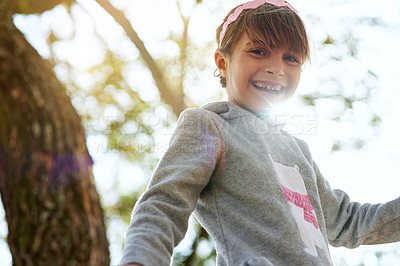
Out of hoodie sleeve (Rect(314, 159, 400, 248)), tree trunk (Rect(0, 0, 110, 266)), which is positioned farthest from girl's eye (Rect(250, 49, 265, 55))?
tree trunk (Rect(0, 0, 110, 266))

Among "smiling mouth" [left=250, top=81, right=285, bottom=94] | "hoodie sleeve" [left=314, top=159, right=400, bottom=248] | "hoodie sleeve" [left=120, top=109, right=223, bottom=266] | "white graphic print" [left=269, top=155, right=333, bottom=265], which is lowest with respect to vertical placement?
"hoodie sleeve" [left=314, top=159, right=400, bottom=248]

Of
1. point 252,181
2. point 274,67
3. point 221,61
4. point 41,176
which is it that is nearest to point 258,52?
point 274,67

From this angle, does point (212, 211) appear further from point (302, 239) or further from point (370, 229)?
point (370, 229)

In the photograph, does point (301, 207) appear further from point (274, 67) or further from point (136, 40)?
point (136, 40)

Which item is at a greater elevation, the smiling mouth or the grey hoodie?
the smiling mouth

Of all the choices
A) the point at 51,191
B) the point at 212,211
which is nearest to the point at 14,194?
the point at 51,191

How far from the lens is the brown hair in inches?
64.9

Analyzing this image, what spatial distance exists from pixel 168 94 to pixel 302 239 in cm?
306

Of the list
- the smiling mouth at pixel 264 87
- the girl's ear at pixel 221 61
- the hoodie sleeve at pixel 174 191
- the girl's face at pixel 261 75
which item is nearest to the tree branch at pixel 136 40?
the girl's ear at pixel 221 61

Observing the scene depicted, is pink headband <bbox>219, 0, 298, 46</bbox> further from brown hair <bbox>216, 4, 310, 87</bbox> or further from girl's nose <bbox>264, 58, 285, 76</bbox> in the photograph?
girl's nose <bbox>264, 58, 285, 76</bbox>

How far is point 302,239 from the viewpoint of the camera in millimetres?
1269

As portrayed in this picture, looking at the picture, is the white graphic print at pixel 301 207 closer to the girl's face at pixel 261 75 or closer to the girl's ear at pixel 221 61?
the girl's face at pixel 261 75

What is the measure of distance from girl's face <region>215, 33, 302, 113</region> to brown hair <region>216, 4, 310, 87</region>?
0.03 metres

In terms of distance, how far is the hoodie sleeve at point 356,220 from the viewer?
65.8 inches
